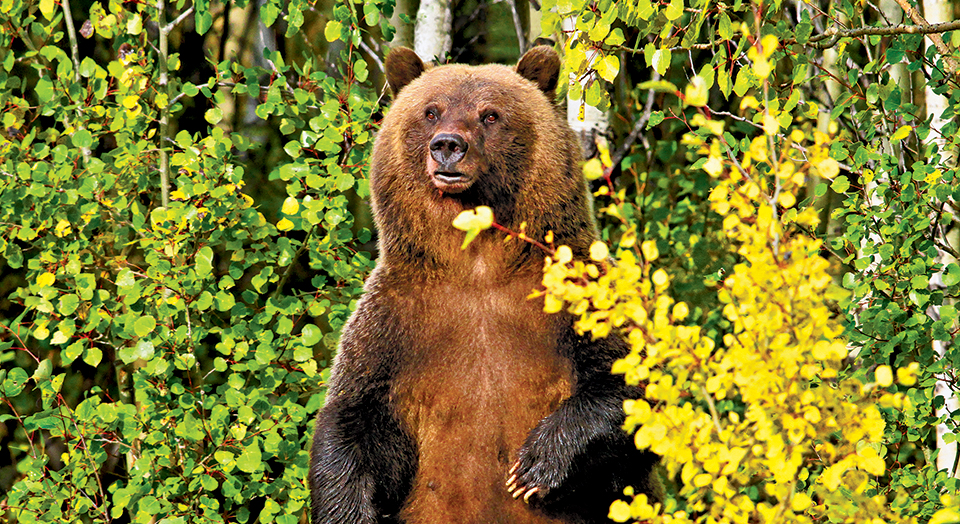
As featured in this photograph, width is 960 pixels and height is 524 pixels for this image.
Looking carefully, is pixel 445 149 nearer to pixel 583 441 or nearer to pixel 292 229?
pixel 583 441

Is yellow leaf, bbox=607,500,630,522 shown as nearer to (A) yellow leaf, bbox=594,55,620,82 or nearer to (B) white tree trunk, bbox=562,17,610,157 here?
(A) yellow leaf, bbox=594,55,620,82

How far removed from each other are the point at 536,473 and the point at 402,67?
1.60 meters

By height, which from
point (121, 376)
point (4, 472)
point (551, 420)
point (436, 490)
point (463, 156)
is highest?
point (463, 156)

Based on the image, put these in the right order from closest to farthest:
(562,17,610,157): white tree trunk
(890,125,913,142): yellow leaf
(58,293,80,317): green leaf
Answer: (890,125,913,142): yellow leaf < (58,293,80,317): green leaf < (562,17,610,157): white tree trunk

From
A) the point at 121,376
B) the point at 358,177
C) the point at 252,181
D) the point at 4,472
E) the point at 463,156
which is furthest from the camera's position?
the point at 252,181

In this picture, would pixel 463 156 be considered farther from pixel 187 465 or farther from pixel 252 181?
pixel 252 181

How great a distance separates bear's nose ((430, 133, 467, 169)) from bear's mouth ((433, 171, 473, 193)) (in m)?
0.03

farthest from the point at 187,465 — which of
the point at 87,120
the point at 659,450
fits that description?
the point at 659,450

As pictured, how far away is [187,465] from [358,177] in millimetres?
1441

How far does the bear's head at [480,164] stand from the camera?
3.36 m

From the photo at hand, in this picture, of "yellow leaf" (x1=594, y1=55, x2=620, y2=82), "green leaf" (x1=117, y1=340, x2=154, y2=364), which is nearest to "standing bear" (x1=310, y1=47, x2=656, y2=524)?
"yellow leaf" (x1=594, y1=55, x2=620, y2=82)

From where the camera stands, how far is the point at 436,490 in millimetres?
3406

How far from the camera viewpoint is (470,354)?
3.37 metres

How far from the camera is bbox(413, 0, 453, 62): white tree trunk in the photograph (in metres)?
5.15
